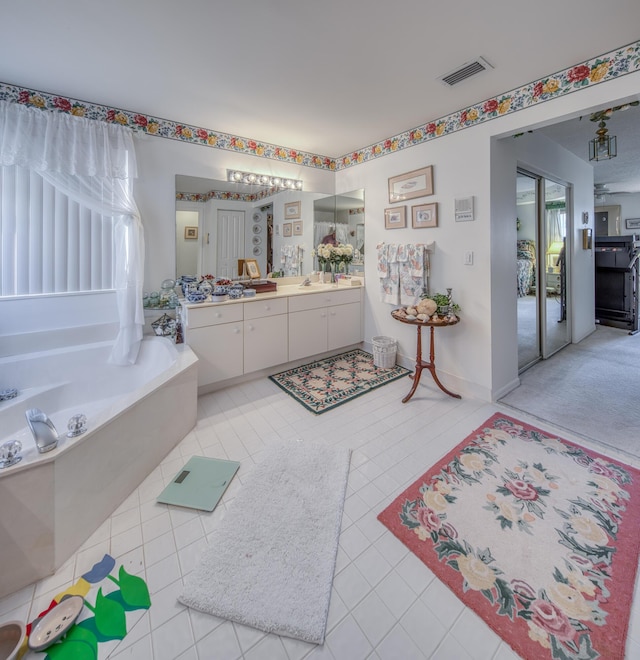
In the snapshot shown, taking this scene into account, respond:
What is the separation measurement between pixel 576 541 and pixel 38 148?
3967 millimetres

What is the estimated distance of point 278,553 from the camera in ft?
4.49

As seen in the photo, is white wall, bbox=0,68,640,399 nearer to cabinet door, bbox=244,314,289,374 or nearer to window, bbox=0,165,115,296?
window, bbox=0,165,115,296

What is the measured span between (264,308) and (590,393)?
10.1 ft

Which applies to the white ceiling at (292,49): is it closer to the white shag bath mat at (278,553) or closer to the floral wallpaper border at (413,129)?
the floral wallpaper border at (413,129)

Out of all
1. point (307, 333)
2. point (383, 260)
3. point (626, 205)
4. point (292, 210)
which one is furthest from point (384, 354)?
point (626, 205)

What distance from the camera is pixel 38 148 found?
2.25 meters

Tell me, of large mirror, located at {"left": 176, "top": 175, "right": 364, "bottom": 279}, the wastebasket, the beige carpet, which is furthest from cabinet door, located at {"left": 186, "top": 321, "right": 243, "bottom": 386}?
the beige carpet

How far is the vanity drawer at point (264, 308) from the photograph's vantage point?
2.97 meters

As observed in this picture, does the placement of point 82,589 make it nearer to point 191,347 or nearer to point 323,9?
point 191,347

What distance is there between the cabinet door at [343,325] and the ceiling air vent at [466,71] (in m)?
2.19

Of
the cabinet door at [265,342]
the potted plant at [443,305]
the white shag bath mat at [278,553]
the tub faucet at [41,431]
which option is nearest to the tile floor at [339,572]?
the white shag bath mat at [278,553]

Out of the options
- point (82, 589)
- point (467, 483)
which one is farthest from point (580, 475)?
point (82, 589)

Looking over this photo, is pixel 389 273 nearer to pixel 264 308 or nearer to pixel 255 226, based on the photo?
pixel 264 308

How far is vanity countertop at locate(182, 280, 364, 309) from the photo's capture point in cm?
275
